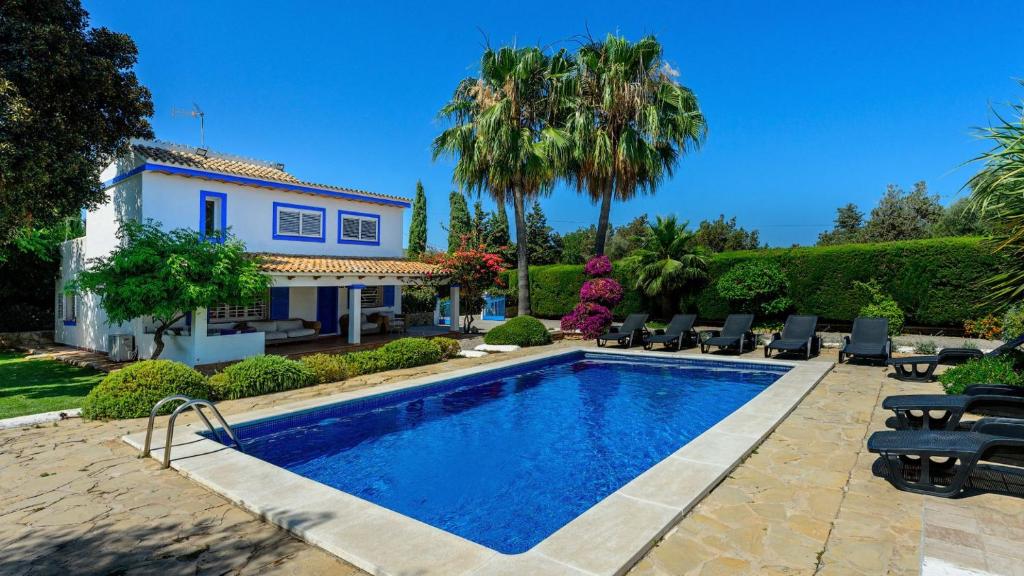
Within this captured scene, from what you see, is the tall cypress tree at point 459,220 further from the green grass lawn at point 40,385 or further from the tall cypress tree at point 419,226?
the green grass lawn at point 40,385

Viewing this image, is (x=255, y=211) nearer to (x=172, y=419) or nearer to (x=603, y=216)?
(x=603, y=216)

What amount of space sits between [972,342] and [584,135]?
13.2 m

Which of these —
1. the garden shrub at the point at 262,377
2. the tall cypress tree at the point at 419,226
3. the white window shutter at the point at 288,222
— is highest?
the tall cypress tree at the point at 419,226

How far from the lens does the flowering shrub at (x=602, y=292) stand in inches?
709

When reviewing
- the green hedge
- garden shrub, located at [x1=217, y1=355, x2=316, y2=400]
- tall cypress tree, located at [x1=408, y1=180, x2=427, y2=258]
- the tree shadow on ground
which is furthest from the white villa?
tall cypress tree, located at [x1=408, y1=180, x2=427, y2=258]

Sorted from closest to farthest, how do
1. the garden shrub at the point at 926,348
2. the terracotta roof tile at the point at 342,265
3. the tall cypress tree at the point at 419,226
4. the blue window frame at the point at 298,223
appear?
the garden shrub at the point at 926,348, the terracotta roof tile at the point at 342,265, the blue window frame at the point at 298,223, the tall cypress tree at the point at 419,226

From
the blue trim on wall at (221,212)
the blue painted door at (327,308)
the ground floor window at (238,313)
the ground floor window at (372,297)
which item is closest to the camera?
the blue trim on wall at (221,212)

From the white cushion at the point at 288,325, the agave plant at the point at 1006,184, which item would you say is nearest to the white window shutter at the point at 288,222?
the white cushion at the point at 288,325

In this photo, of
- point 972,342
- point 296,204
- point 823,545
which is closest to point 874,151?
point 972,342

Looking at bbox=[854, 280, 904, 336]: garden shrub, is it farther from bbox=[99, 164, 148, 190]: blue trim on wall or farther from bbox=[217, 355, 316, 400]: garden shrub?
bbox=[99, 164, 148, 190]: blue trim on wall

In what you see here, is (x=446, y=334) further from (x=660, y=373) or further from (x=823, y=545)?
(x=823, y=545)

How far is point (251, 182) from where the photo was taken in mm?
16234

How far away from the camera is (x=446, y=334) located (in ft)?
67.0

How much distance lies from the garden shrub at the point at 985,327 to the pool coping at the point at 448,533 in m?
12.5
